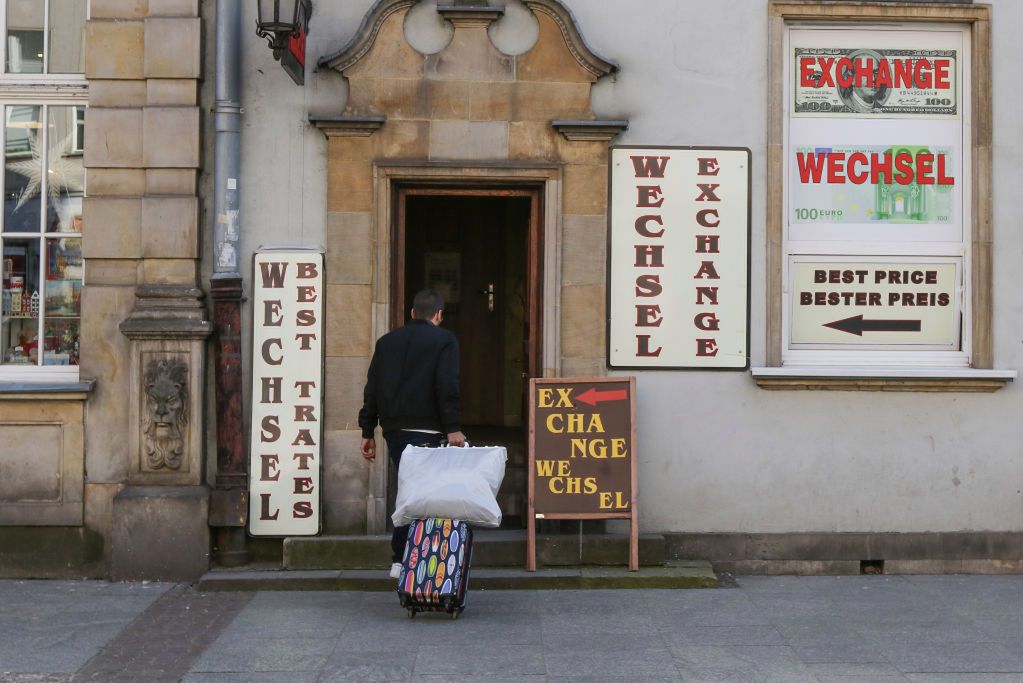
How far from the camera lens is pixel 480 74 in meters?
8.73

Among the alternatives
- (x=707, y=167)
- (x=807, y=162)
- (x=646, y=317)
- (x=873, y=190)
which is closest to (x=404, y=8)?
(x=707, y=167)

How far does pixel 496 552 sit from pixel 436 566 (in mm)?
1346

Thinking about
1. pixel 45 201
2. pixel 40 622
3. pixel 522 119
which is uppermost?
pixel 522 119

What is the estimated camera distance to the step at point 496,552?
27.9 ft

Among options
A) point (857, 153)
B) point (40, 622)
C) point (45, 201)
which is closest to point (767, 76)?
point (857, 153)

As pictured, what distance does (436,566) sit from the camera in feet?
23.9

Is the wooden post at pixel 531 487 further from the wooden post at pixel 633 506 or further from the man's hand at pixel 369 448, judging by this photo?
the man's hand at pixel 369 448

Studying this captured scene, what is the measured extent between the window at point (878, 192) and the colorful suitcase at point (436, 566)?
9.50ft

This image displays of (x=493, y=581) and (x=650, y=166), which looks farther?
(x=650, y=166)

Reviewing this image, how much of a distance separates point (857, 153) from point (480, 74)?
2656 mm

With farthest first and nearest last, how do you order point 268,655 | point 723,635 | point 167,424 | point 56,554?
point 56,554 < point 167,424 < point 723,635 < point 268,655

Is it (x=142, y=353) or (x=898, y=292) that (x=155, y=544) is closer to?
(x=142, y=353)

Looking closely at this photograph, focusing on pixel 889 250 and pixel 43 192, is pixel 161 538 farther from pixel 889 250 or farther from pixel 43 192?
pixel 889 250

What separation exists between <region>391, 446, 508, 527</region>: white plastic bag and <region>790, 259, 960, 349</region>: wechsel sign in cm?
274
